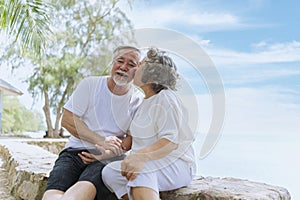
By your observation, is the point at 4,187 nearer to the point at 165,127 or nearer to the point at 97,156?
the point at 97,156

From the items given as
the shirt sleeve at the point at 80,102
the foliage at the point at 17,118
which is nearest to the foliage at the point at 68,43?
the foliage at the point at 17,118

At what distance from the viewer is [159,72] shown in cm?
177

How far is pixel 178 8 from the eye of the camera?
14461 millimetres

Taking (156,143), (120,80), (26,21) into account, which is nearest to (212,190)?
(156,143)

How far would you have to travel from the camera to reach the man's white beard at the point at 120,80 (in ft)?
6.41

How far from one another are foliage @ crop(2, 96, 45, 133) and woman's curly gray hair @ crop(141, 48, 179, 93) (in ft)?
56.4

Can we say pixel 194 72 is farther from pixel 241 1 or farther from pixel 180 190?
pixel 241 1

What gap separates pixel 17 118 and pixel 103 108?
61.4 feet

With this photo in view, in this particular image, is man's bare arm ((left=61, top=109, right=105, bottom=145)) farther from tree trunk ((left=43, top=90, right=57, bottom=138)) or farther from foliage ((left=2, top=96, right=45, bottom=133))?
foliage ((left=2, top=96, right=45, bottom=133))

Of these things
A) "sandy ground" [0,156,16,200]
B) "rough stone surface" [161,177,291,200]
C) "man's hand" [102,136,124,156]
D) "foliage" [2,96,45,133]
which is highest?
"man's hand" [102,136,124,156]

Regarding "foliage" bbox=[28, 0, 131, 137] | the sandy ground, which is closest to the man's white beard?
the sandy ground

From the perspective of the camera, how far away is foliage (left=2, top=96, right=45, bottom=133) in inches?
726

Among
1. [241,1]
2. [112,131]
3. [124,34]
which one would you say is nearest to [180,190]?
[112,131]

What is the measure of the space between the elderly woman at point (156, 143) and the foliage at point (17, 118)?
17168 millimetres
